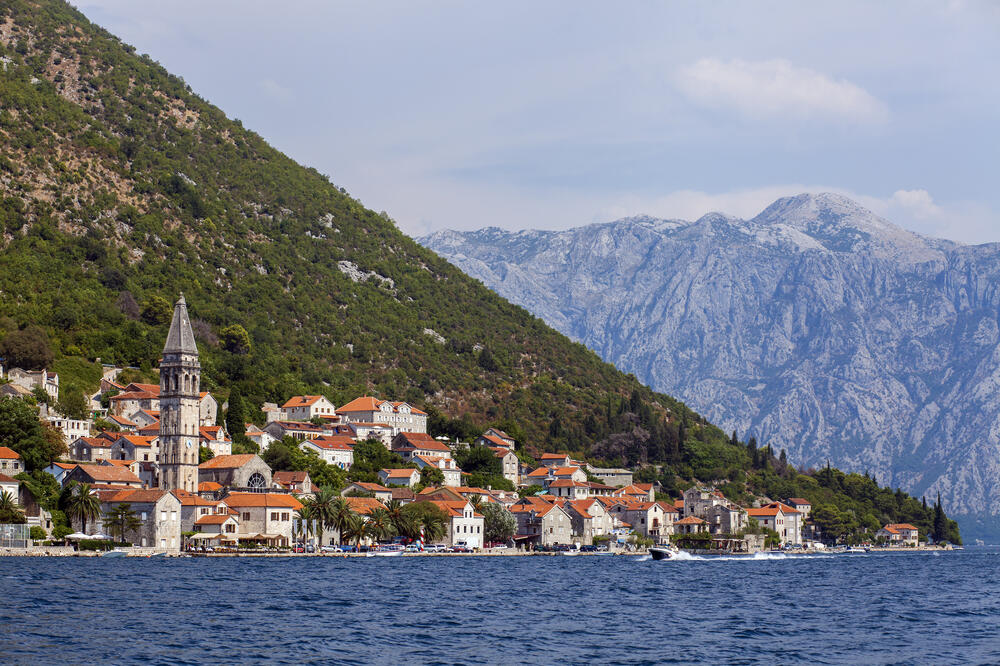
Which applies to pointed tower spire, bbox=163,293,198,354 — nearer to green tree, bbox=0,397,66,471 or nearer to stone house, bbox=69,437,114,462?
stone house, bbox=69,437,114,462

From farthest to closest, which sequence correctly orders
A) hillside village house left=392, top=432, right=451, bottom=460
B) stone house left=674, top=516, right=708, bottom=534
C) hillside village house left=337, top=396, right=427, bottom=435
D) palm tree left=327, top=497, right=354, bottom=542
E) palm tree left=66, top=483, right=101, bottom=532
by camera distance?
1. stone house left=674, top=516, right=708, bottom=534
2. hillside village house left=337, top=396, right=427, bottom=435
3. hillside village house left=392, top=432, right=451, bottom=460
4. palm tree left=327, top=497, right=354, bottom=542
5. palm tree left=66, top=483, right=101, bottom=532

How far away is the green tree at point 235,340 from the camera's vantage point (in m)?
177

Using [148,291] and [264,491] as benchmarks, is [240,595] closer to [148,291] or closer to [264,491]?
[264,491]

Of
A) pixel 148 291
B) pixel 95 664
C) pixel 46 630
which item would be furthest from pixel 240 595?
pixel 148 291

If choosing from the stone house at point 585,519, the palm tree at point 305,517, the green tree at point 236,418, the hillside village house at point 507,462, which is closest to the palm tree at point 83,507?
the palm tree at point 305,517

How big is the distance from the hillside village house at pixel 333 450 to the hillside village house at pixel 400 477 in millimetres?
4558

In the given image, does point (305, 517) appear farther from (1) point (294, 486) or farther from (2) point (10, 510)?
(2) point (10, 510)

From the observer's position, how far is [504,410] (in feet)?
652

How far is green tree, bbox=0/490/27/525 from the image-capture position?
106 meters

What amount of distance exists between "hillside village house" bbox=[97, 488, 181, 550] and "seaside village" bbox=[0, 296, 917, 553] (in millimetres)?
120

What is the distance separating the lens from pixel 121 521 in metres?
111

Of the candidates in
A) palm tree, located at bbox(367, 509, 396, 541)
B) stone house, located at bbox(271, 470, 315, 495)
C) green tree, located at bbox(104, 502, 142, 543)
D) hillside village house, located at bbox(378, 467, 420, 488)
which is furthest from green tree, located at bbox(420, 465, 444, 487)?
green tree, located at bbox(104, 502, 142, 543)

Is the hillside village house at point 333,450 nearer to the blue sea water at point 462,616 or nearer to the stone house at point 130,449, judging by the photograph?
the stone house at point 130,449

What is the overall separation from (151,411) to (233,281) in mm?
57330
